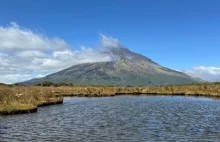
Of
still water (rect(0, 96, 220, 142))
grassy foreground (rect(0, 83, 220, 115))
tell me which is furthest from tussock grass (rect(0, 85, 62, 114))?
still water (rect(0, 96, 220, 142))

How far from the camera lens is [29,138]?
1005 inches

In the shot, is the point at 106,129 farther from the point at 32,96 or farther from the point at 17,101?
the point at 32,96

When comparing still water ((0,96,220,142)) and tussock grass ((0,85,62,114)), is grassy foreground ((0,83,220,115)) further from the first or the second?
still water ((0,96,220,142))

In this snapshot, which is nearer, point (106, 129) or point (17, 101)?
point (106, 129)

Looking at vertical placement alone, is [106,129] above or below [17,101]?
below

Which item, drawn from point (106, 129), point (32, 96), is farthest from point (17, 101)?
point (106, 129)

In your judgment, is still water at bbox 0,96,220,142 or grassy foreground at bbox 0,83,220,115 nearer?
still water at bbox 0,96,220,142

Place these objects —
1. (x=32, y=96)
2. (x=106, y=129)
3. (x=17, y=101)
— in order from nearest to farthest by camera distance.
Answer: (x=106, y=129)
(x=17, y=101)
(x=32, y=96)

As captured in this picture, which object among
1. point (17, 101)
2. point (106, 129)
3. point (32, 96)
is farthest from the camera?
point (32, 96)

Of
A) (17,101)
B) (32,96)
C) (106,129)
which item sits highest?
(32,96)

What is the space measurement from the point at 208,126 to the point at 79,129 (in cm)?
1287

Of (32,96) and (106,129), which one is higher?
(32,96)

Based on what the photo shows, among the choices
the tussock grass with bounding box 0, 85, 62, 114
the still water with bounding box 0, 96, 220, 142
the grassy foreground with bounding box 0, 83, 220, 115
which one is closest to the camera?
the still water with bounding box 0, 96, 220, 142

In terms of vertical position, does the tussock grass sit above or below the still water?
above
